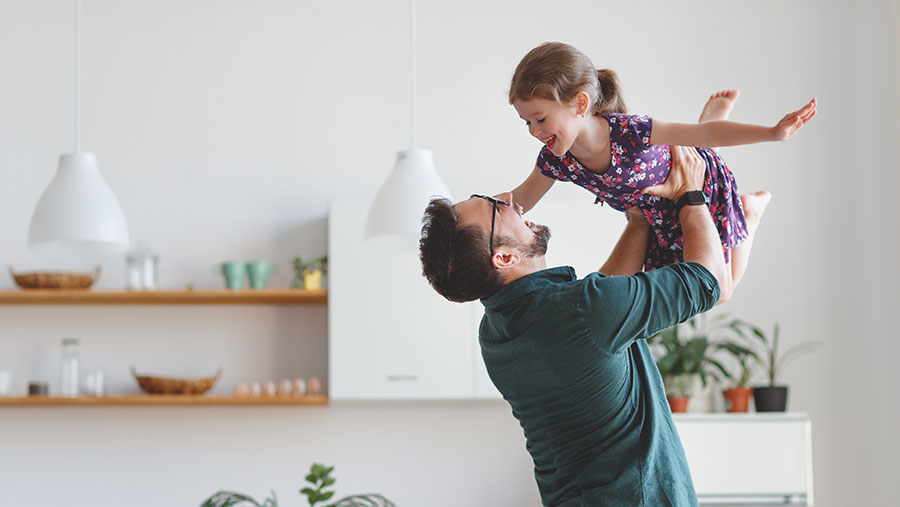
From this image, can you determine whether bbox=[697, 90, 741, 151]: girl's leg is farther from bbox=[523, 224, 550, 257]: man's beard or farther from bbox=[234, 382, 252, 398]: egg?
bbox=[234, 382, 252, 398]: egg

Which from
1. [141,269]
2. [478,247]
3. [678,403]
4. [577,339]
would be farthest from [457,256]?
[141,269]

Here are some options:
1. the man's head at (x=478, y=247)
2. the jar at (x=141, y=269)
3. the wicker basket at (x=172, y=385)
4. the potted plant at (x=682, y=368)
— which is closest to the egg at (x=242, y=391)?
the wicker basket at (x=172, y=385)

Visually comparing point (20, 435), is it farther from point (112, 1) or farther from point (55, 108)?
point (112, 1)

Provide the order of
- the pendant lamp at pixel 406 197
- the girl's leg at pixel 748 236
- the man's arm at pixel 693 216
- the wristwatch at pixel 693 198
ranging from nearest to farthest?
1. the man's arm at pixel 693 216
2. the wristwatch at pixel 693 198
3. the girl's leg at pixel 748 236
4. the pendant lamp at pixel 406 197

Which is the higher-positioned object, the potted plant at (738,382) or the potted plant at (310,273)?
the potted plant at (310,273)

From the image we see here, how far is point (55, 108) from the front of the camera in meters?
4.97

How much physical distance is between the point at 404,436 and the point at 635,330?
3.11 meters

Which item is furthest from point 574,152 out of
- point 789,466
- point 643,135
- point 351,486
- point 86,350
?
point 86,350

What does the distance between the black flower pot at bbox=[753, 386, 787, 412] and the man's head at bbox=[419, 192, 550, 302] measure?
8.79 ft

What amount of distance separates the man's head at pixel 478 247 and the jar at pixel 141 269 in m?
2.83

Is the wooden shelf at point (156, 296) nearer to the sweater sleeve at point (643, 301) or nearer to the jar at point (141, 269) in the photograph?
the jar at point (141, 269)

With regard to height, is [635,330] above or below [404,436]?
above

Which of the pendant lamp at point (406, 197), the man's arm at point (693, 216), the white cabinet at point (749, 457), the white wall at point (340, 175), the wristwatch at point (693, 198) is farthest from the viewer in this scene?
the white wall at point (340, 175)

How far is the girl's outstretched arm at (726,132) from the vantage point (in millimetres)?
1843
